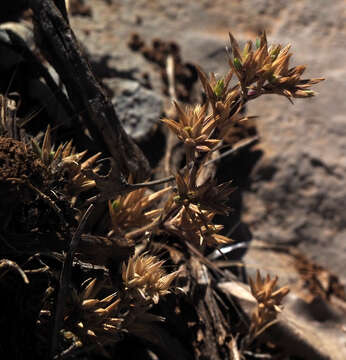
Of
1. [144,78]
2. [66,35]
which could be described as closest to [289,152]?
[144,78]

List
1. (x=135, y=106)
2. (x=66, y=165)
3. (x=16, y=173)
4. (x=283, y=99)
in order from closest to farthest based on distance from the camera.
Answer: (x=16, y=173), (x=66, y=165), (x=135, y=106), (x=283, y=99)

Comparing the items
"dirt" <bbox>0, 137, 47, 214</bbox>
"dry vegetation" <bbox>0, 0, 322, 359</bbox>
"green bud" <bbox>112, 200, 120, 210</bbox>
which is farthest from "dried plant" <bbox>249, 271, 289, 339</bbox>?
"dirt" <bbox>0, 137, 47, 214</bbox>

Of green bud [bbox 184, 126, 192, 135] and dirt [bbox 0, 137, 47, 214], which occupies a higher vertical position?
green bud [bbox 184, 126, 192, 135]

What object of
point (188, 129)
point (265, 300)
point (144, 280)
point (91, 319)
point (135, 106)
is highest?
point (188, 129)

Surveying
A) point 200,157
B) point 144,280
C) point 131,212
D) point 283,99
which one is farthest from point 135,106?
point 144,280

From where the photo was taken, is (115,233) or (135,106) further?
(135,106)

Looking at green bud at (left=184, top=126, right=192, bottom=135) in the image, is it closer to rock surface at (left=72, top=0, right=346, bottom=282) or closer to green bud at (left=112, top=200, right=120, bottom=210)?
green bud at (left=112, top=200, right=120, bottom=210)

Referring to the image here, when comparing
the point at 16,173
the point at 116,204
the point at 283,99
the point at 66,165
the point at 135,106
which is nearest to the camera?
the point at 16,173

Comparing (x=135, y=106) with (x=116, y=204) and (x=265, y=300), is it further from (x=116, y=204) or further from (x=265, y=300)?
(x=265, y=300)
